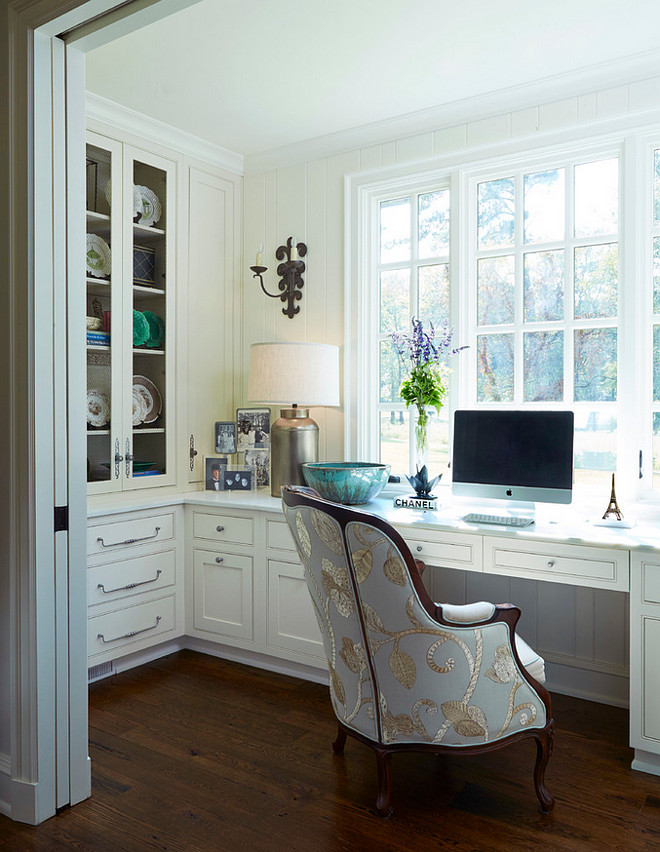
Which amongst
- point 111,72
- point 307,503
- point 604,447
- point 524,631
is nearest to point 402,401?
point 604,447

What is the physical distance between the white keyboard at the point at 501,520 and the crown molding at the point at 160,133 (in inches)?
94.8

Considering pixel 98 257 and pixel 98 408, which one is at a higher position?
pixel 98 257

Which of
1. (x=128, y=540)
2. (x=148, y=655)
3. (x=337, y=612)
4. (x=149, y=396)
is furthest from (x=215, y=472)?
(x=337, y=612)

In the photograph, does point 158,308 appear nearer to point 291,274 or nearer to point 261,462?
point 291,274

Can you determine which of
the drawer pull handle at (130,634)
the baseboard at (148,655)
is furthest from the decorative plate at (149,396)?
the baseboard at (148,655)

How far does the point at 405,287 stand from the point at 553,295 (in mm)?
763

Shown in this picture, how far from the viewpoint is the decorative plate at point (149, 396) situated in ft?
11.2

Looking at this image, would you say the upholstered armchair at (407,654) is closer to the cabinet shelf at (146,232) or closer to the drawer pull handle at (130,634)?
the drawer pull handle at (130,634)

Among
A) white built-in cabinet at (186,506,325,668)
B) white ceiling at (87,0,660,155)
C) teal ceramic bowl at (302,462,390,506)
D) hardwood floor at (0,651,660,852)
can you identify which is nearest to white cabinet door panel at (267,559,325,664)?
white built-in cabinet at (186,506,325,668)

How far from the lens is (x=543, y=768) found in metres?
2.07

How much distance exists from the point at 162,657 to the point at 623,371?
8.44ft

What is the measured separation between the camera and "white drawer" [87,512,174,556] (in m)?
3.04

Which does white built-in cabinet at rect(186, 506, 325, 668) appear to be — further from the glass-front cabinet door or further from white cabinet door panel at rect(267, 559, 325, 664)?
the glass-front cabinet door

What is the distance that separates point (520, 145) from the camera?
3.09m
